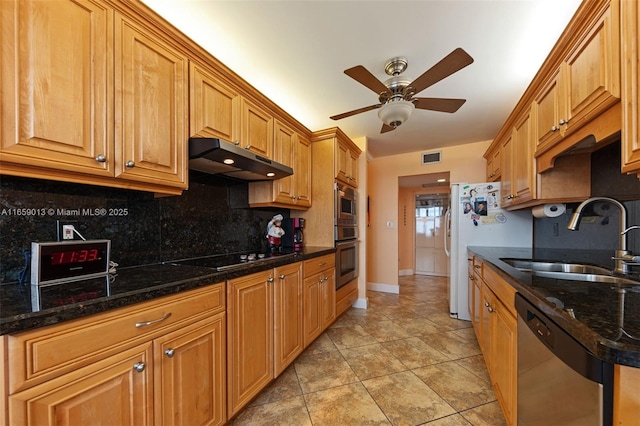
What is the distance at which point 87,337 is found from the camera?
2.60 feet

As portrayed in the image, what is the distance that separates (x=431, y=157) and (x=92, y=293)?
4.26m

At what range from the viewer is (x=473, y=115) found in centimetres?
273

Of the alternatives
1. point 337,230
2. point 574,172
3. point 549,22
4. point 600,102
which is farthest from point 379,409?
point 549,22

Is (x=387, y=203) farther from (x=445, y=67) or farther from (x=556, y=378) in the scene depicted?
(x=556, y=378)

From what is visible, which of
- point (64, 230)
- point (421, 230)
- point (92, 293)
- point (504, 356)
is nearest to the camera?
point (92, 293)

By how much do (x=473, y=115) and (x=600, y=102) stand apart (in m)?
1.84

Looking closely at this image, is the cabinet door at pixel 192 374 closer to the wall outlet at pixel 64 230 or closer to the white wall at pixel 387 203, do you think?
the wall outlet at pixel 64 230

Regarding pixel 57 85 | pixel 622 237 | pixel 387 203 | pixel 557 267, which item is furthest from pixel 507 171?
A: pixel 57 85

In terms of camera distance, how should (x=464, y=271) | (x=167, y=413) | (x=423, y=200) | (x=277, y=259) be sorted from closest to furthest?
(x=167, y=413), (x=277, y=259), (x=464, y=271), (x=423, y=200)

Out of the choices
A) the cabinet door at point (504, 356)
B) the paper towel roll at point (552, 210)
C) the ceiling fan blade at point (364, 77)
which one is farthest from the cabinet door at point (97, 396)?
the paper towel roll at point (552, 210)

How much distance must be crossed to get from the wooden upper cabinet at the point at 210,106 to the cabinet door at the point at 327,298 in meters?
1.54

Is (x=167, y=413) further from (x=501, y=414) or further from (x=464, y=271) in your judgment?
(x=464, y=271)

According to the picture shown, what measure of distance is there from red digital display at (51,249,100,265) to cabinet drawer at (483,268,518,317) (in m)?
2.06

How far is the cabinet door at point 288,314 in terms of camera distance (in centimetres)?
171
